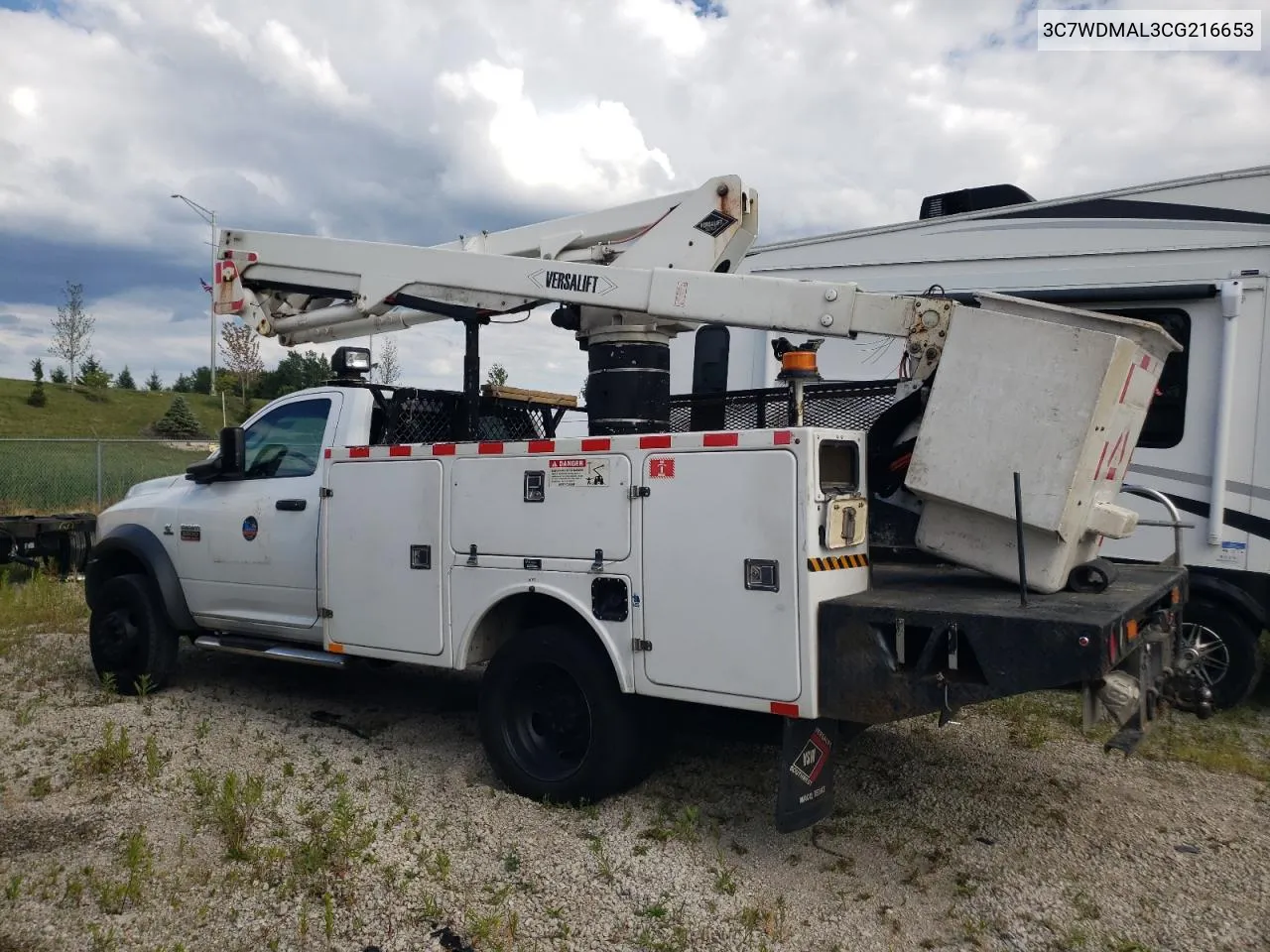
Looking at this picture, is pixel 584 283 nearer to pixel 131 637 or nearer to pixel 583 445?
pixel 583 445

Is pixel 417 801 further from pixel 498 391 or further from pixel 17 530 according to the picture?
pixel 17 530

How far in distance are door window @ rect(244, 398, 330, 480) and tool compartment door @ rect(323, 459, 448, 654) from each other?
591 mm

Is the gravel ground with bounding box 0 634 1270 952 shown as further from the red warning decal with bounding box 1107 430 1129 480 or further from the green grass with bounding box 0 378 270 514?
the green grass with bounding box 0 378 270 514

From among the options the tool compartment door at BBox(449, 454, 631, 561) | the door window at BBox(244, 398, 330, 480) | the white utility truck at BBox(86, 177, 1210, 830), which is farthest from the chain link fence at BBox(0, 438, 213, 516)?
the tool compartment door at BBox(449, 454, 631, 561)

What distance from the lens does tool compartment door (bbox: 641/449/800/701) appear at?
13.1 ft

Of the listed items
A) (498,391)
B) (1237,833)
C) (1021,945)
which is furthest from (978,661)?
(498,391)

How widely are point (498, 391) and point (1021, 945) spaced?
14.2ft

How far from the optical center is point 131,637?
271 inches

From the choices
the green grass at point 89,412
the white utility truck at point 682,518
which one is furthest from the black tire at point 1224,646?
the green grass at point 89,412

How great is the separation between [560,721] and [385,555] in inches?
53.5

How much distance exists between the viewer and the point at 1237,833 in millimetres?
4516

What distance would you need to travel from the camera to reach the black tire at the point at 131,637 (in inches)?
268

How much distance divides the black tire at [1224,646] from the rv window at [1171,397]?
3.58ft

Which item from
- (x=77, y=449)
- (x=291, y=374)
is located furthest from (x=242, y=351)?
(x=291, y=374)
